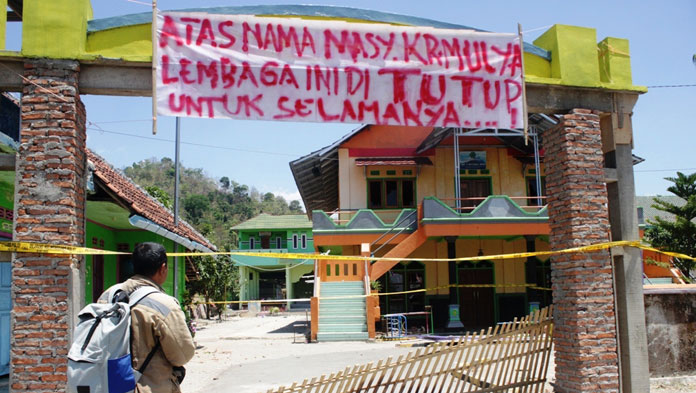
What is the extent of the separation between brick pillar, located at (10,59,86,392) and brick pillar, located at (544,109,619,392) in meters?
6.67

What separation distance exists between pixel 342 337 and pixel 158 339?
558 inches

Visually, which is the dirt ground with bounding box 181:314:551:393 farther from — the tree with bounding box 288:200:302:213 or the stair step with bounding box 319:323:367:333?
the tree with bounding box 288:200:302:213

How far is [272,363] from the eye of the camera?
43.9 feet

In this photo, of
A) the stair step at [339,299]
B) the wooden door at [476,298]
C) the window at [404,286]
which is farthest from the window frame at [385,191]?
the stair step at [339,299]

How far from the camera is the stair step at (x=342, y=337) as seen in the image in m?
17.8

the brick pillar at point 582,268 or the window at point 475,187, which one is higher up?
the window at point 475,187

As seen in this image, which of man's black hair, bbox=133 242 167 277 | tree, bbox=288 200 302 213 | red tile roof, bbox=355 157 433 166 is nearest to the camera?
man's black hair, bbox=133 242 167 277

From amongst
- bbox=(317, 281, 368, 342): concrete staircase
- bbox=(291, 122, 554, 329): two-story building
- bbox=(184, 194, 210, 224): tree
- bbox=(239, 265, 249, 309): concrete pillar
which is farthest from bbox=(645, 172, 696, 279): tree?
bbox=(184, 194, 210, 224): tree

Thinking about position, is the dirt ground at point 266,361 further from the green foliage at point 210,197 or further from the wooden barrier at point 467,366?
the green foliage at point 210,197

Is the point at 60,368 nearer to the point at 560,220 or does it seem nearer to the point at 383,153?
the point at 560,220

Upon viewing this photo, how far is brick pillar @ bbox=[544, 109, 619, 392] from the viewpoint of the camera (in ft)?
27.0

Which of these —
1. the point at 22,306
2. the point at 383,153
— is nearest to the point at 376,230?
the point at 383,153

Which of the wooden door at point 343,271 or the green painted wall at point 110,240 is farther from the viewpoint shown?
the wooden door at point 343,271

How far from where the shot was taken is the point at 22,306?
6539mm
